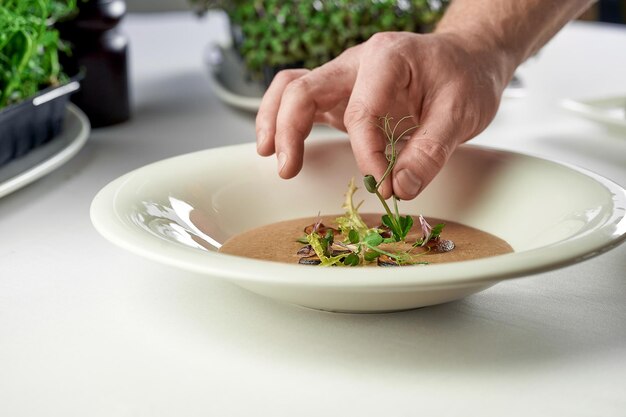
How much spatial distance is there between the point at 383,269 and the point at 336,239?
26 cm

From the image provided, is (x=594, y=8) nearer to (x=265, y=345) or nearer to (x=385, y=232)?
(x=385, y=232)

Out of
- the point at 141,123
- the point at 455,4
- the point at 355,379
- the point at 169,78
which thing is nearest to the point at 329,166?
the point at 455,4

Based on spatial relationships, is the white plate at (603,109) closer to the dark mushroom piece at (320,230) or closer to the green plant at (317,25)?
the green plant at (317,25)

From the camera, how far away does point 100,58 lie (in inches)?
60.1

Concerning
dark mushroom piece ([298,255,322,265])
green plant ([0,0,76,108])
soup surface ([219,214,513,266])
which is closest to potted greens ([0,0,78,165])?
green plant ([0,0,76,108])

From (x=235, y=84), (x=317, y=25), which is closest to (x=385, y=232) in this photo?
(x=317, y=25)

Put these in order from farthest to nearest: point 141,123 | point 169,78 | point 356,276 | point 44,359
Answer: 1. point 169,78
2. point 141,123
3. point 44,359
4. point 356,276

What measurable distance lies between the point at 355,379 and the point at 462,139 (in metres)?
0.40

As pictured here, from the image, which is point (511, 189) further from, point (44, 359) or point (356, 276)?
point (44, 359)

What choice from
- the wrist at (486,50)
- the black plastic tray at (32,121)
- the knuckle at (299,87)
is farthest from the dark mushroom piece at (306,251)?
the black plastic tray at (32,121)

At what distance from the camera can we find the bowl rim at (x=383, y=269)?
66 cm

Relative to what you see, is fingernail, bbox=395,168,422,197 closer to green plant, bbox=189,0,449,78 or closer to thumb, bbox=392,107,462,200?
thumb, bbox=392,107,462,200

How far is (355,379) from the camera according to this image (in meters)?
0.71

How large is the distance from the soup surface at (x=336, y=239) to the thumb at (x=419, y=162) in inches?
1.9
